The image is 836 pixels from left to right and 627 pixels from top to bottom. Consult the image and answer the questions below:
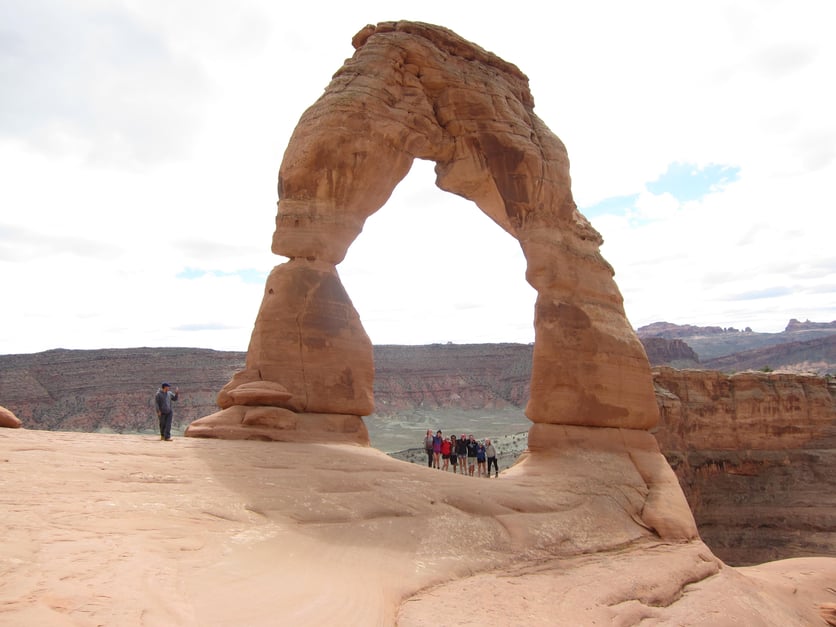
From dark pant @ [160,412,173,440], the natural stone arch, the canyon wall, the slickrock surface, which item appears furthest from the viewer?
the slickrock surface

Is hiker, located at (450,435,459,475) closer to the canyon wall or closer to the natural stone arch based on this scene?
the natural stone arch

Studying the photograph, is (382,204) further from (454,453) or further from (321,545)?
(454,453)

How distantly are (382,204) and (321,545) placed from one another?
6.91 m

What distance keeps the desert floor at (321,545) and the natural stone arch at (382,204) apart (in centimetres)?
117

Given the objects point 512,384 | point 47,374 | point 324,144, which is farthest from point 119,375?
point 324,144

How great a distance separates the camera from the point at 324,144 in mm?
10422

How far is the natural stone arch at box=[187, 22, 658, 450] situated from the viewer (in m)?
9.80

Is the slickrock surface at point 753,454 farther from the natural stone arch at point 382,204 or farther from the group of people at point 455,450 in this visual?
the natural stone arch at point 382,204

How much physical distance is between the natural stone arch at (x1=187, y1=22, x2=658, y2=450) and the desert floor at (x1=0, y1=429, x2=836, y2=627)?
1.17 metres

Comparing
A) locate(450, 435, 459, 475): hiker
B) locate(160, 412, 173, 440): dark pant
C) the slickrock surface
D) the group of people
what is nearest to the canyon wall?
the slickrock surface

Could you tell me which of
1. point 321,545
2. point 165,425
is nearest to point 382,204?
point 165,425

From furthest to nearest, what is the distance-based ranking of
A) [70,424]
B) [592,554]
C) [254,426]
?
[70,424]
[254,426]
[592,554]

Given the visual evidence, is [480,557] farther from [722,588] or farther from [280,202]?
[280,202]

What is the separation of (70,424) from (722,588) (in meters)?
43.4
